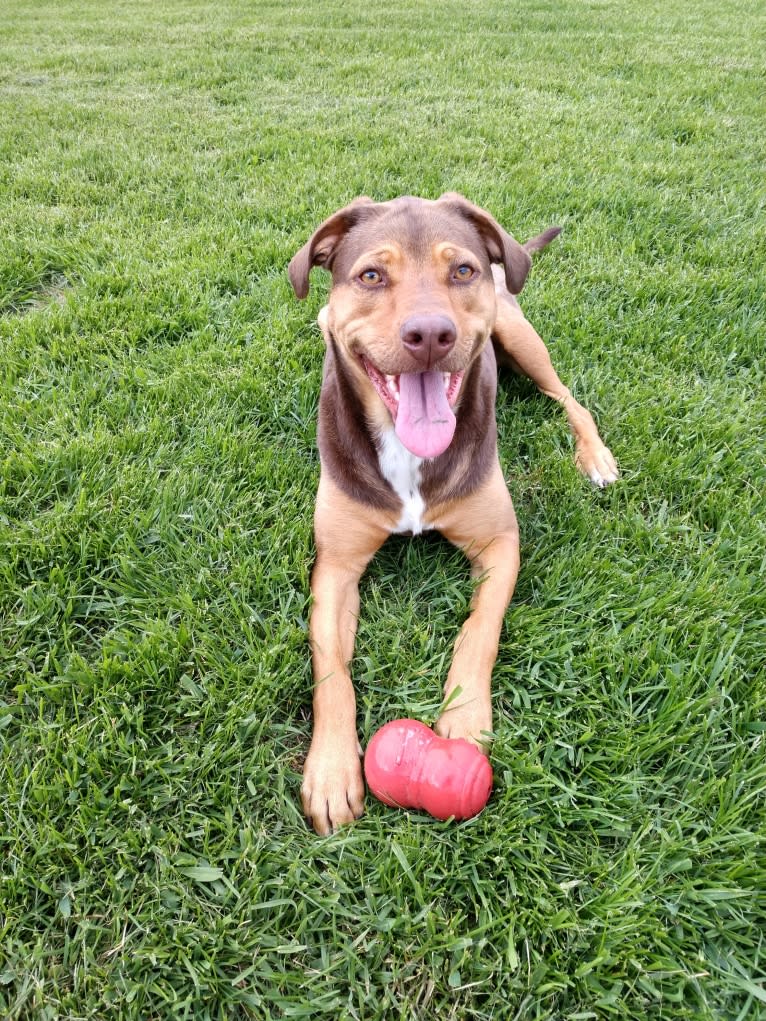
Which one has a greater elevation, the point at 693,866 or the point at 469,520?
the point at 469,520

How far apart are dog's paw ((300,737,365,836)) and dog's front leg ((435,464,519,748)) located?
0.37 m

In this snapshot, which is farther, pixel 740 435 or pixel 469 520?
pixel 740 435

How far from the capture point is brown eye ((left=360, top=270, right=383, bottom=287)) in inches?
117

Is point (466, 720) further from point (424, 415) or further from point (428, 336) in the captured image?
point (428, 336)

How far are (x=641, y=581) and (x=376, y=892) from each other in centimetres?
178

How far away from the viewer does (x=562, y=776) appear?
2.45 m

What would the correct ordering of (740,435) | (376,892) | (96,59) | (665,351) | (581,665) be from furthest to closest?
(96,59)
(665,351)
(740,435)
(581,665)
(376,892)

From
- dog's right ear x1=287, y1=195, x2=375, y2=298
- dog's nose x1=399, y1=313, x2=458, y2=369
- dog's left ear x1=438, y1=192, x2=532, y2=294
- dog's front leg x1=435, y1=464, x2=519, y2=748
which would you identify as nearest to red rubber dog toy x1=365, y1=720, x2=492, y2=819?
dog's front leg x1=435, y1=464, x2=519, y2=748

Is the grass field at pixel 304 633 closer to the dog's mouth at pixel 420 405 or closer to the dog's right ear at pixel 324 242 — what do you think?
the dog's mouth at pixel 420 405

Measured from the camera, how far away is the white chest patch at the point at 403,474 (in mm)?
3152

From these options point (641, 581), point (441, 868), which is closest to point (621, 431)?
point (641, 581)

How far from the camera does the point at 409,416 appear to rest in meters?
2.94

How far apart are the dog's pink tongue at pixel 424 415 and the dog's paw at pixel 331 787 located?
4.15ft

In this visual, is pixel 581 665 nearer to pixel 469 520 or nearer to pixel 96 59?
pixel 469 520
